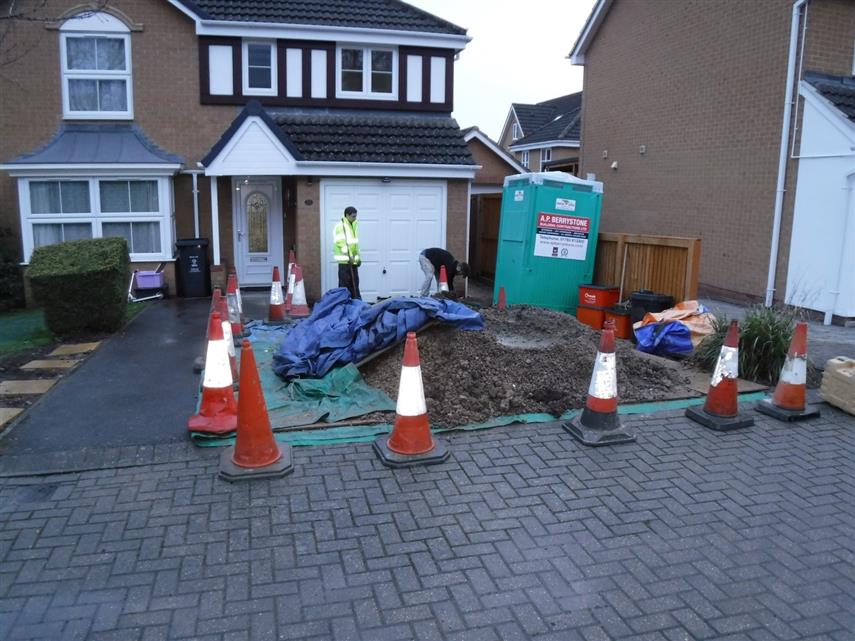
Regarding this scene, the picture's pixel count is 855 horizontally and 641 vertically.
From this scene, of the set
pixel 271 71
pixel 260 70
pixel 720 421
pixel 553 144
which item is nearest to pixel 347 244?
pixel 271 71

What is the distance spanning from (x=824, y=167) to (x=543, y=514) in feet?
30.4

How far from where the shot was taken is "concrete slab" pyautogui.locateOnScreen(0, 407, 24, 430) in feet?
19.6

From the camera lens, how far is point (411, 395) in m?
5.14

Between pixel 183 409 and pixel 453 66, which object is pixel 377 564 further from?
pixel 453 66

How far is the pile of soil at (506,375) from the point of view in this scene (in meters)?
6.29

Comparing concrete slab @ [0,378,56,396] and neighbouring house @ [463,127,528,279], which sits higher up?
neighbouring house @ [463,127,528,279]

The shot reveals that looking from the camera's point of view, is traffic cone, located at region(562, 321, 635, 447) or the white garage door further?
the white garage door

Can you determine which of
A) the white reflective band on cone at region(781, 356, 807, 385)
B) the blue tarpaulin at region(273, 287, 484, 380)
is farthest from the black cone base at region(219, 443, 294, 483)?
the white reflective band on cone at region(781, 356, 807, 385)

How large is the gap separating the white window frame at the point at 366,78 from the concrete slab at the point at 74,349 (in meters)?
8.01

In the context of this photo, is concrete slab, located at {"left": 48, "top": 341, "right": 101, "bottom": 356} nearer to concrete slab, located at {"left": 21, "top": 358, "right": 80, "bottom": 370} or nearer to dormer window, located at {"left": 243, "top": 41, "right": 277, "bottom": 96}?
concrete slab, located at {"left": 21, "top": 358, "right": 80, "bottom": 370}

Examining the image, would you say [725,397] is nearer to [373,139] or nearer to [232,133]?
[373,139]

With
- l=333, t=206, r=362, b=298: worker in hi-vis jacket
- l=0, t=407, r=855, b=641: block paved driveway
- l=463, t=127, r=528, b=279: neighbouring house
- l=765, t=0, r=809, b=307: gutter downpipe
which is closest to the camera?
l=0, t=407, r=855, b=641: block paved driveway

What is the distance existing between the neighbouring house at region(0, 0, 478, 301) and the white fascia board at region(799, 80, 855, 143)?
233 inches

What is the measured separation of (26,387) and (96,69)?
30.3 ft
